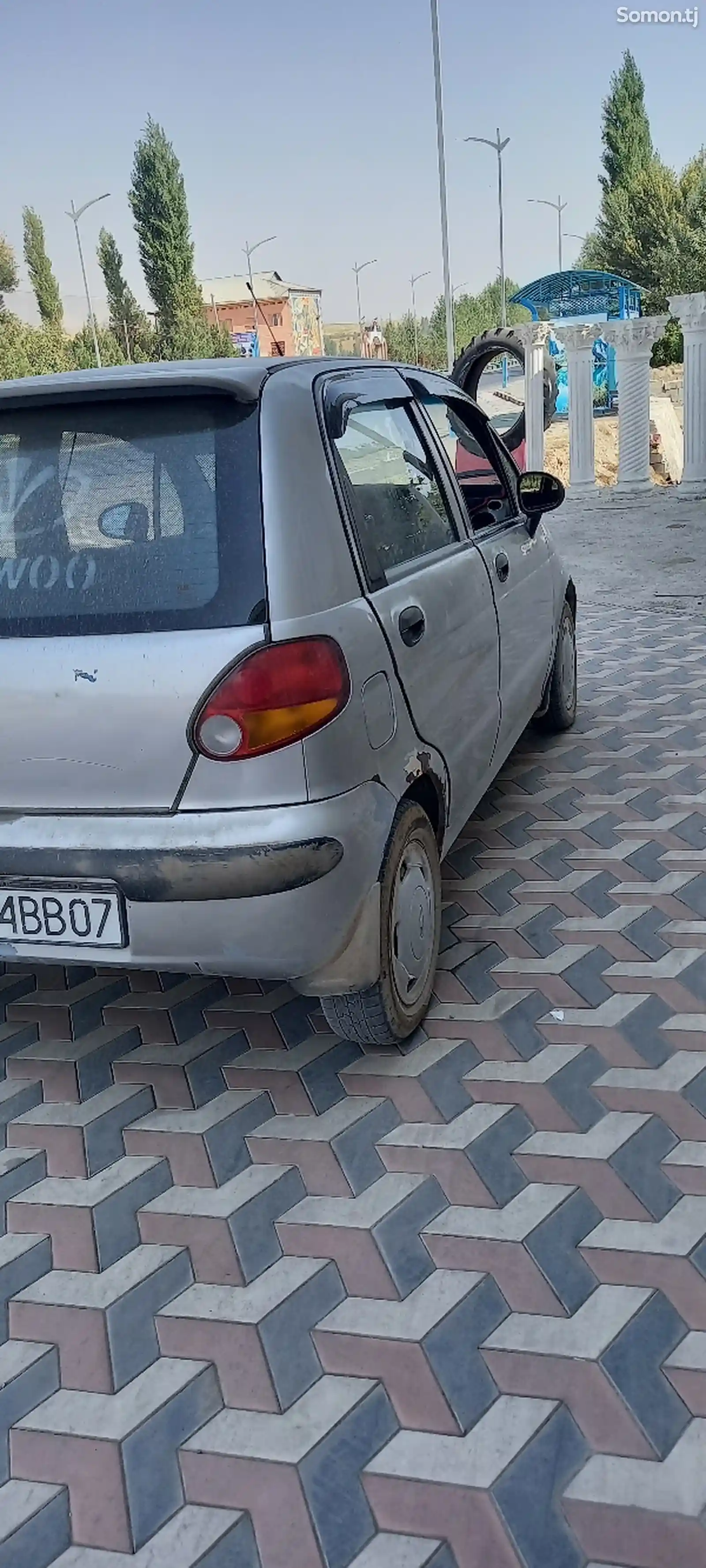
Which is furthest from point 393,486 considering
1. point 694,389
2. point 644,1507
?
point 694,389

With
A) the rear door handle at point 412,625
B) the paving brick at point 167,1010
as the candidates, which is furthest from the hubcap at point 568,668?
the paving brick at point 167,1010

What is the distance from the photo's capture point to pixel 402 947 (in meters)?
2.94

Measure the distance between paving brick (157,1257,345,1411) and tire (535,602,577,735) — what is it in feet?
11.2

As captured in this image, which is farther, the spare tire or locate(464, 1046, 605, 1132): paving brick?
the spare tire

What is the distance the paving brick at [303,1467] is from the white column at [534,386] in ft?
57.0

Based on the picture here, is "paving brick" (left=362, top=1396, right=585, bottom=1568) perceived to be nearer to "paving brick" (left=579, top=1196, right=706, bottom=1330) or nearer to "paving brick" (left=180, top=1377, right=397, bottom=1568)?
"paving brick" (left=180, top=1377, right=397, bottom=1568)

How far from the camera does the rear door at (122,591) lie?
2.38 m

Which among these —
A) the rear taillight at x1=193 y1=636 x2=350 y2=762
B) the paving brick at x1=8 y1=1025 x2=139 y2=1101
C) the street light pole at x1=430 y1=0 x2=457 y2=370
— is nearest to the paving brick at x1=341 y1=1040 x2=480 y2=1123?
the paving brick at x1=8 y1=1025 x2=139 y2=1101

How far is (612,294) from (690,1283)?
111 ft

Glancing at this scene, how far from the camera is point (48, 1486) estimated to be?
187cm

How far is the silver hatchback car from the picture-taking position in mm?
2385

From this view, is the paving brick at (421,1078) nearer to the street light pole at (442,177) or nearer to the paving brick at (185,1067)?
the paving brick at (185,1067)

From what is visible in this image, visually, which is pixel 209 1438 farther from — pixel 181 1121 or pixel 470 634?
pixel 470 634

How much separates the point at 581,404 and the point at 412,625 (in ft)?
51.8
